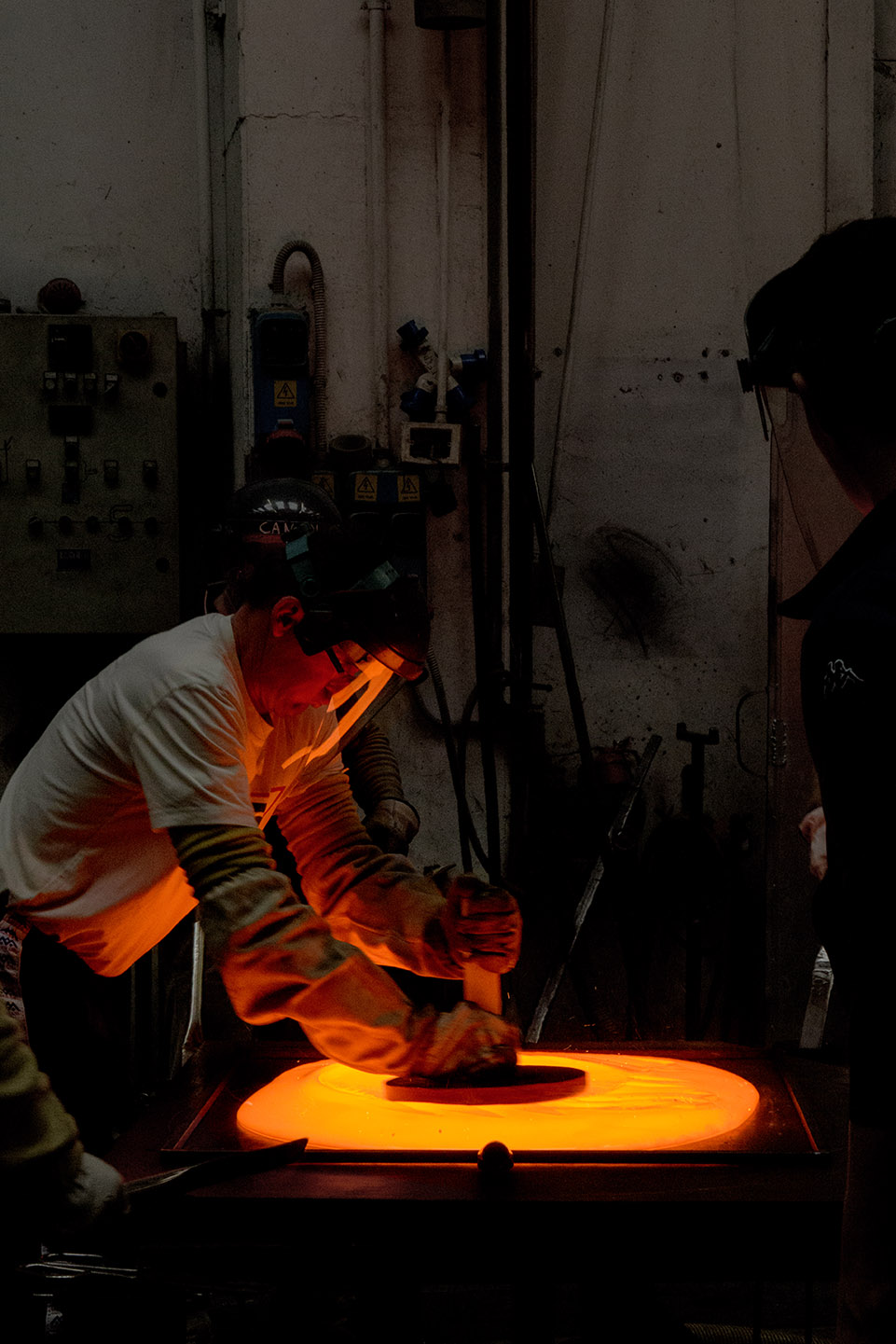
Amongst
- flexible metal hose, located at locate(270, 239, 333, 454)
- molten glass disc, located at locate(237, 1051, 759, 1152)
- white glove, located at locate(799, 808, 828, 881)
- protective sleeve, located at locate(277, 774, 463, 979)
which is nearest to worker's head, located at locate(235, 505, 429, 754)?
protective sleeve, located at locate(277, 774, 463, 979)

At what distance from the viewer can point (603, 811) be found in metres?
3.64

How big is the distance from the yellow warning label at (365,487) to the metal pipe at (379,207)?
15 cm

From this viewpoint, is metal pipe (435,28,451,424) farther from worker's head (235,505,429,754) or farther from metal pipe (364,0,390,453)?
worker's head (235,505,429,754)

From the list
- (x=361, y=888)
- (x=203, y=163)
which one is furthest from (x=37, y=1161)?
(x=203, y=163)

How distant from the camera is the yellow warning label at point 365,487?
3.60m

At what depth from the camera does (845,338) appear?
111cm

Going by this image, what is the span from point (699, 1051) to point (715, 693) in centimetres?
216

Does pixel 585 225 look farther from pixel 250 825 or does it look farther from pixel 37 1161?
pixel 37 1161

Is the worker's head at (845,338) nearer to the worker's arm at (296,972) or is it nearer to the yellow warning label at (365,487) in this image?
the worker's arm at (296,972)

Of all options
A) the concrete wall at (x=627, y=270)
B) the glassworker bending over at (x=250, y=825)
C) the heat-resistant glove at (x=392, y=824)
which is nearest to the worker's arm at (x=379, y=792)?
the heat-resistant glove at (x=392, y=824)

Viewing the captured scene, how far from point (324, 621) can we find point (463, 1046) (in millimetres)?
603

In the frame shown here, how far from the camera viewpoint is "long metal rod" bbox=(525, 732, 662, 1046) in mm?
3377

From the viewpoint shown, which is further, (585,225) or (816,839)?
(585,225)

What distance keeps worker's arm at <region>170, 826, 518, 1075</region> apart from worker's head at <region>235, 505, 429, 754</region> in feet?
0.91
